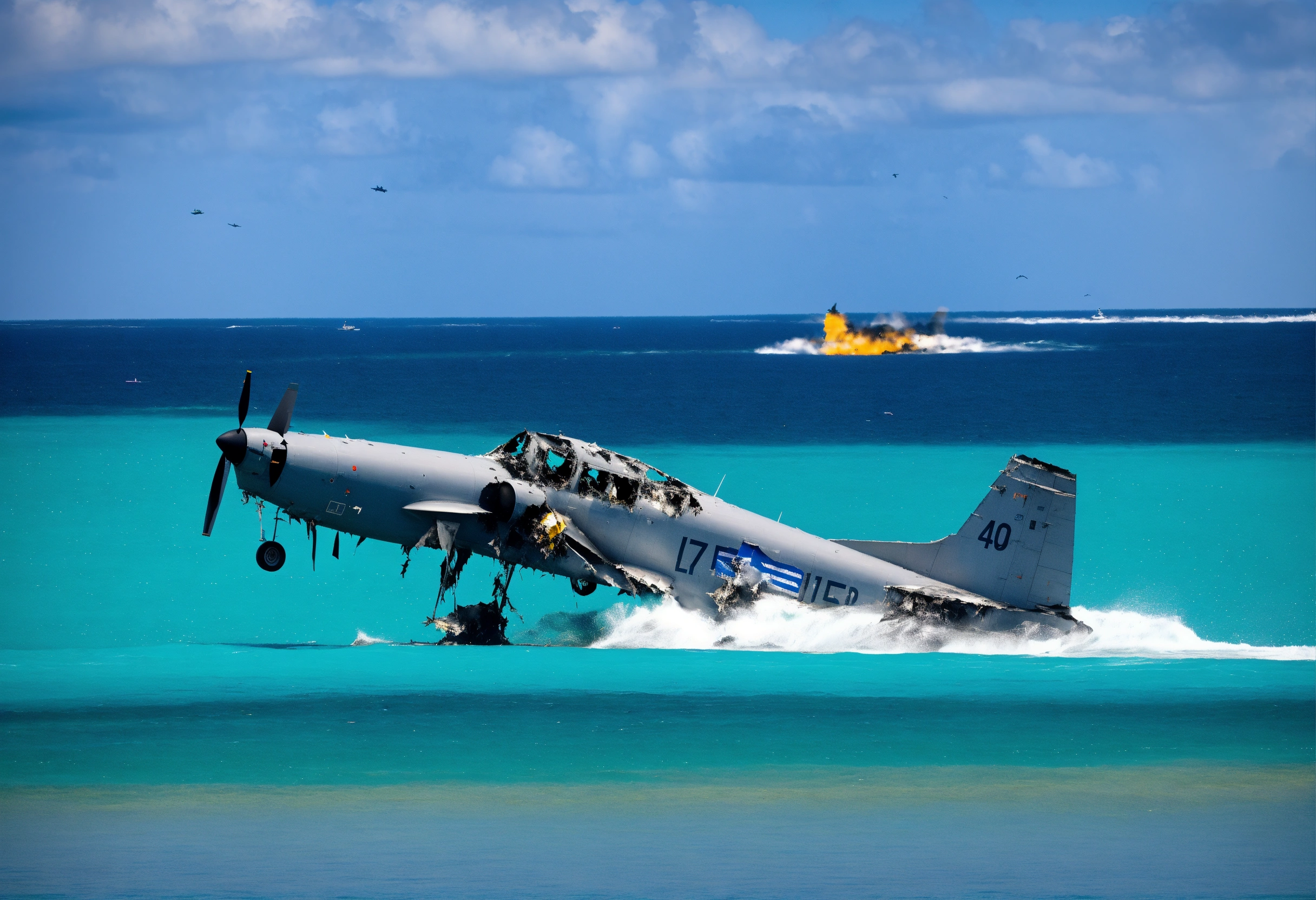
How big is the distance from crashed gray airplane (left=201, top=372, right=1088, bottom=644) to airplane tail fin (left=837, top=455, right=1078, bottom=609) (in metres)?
0.03

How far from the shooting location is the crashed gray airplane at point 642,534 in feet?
91.9

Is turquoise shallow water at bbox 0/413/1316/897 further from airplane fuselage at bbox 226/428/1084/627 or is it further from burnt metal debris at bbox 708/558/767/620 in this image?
airplane fuselage at bbox 226/428/1084/627

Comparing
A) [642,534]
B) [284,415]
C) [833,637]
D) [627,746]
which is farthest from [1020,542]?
[284,415]

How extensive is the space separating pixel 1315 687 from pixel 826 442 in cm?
5199

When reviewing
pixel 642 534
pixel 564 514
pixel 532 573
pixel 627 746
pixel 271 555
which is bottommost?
pixel 627 746

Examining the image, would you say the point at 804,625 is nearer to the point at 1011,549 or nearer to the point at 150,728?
the point at 1011,549

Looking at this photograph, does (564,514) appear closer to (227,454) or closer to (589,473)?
(589,473)

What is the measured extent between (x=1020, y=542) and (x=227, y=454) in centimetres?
1480

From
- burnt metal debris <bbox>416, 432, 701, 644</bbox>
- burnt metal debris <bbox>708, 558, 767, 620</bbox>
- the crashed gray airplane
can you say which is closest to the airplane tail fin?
the crashed gray airplane

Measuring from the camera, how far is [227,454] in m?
27.2

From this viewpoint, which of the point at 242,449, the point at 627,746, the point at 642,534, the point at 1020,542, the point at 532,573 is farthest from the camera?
the point at 532,573

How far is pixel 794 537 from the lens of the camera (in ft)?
98.5

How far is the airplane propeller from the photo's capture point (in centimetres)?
2697

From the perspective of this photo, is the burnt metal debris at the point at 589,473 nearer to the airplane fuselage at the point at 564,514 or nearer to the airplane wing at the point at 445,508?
the airplane fuselage at the point at 564,514
